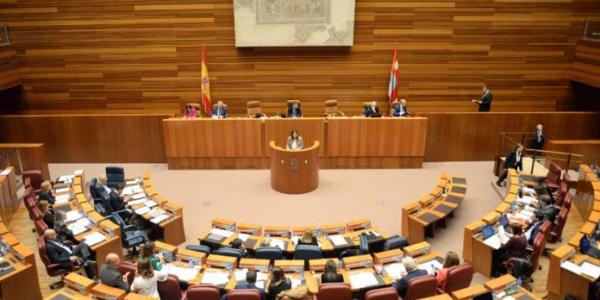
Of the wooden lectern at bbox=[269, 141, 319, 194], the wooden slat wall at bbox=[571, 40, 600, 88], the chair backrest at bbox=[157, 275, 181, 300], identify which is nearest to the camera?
the chair backrest at bbox=[157, 275, 181, 300]

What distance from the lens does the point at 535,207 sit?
29.0ft

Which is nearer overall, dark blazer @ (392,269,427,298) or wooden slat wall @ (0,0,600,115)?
dark blazer @ (392,269,427,298)

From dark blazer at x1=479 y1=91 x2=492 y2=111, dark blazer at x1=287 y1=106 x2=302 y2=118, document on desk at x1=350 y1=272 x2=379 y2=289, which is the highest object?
dark blazer at x1=479 y1=91 x2=492 y2=111

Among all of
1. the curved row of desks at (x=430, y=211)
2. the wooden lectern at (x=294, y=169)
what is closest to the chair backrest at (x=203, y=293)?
the curved row of desks at (x=430, y=211)

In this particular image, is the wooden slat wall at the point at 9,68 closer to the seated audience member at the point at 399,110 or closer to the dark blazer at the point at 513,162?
the seated audience member at the point at 399,110

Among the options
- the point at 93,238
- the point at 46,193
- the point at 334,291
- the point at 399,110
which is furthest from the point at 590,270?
the point at 46,193

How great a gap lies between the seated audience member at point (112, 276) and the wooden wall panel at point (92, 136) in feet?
22.6

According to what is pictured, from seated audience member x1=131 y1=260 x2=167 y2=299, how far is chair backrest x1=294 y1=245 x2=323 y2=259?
6.93 ft

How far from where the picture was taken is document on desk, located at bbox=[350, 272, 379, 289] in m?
6.45

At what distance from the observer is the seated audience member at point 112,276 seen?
6.21 m

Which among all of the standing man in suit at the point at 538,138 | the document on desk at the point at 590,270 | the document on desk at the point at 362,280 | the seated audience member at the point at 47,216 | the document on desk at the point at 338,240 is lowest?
the document on desk at the point at 362,280

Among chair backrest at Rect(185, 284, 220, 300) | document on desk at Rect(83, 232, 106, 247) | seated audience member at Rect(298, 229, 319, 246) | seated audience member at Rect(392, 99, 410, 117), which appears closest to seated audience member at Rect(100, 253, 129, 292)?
chair backrest at Rect(185, 284, 220, 300)

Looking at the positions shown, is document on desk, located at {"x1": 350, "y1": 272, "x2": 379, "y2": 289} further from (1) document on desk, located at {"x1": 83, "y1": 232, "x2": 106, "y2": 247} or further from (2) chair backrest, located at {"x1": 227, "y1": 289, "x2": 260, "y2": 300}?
(1) document on desk, located at {"x1": 83, "y1": 232, "x2": 106, "y2": 247}

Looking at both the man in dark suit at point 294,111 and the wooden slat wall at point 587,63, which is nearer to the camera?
the wooden slat wall at point 587,63
